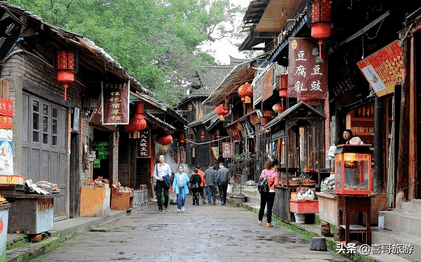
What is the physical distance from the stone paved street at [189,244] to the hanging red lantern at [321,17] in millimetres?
4806

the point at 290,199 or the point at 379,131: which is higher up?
the point at 379,131

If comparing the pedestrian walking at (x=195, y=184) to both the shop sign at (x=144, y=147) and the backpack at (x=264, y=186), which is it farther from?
the backpack at (x=264, y=186)

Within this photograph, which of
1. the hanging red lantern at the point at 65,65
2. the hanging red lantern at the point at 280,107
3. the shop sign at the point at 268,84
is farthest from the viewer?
the hanging red lantern at the point at 280,107

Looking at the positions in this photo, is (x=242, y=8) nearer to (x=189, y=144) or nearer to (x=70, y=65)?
(x=189, y=144)

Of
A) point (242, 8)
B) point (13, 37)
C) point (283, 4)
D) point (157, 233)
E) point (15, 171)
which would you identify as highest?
point (242, 8)

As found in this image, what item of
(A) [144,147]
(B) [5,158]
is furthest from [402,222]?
(A) [144,147]

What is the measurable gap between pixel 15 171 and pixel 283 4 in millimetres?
14159

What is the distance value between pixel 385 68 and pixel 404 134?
203 centimetres

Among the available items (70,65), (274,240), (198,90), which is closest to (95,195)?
(70,65)

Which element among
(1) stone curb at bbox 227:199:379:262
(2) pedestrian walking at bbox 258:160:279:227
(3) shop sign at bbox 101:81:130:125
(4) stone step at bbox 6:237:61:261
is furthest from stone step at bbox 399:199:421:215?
(3) shop sign at bbox 101:81:130:125

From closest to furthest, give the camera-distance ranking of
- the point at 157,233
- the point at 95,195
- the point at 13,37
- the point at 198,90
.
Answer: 1. the point at 13,37
2. the point at 157,233
3. the point at 95,195
4. the point at 198,90

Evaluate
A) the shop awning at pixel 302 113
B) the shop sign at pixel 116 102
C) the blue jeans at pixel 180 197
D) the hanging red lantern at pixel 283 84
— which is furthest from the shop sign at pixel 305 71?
the blue jeans at pixel 180 197

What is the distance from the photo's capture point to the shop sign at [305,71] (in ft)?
54.7

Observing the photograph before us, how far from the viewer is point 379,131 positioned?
1452cm
